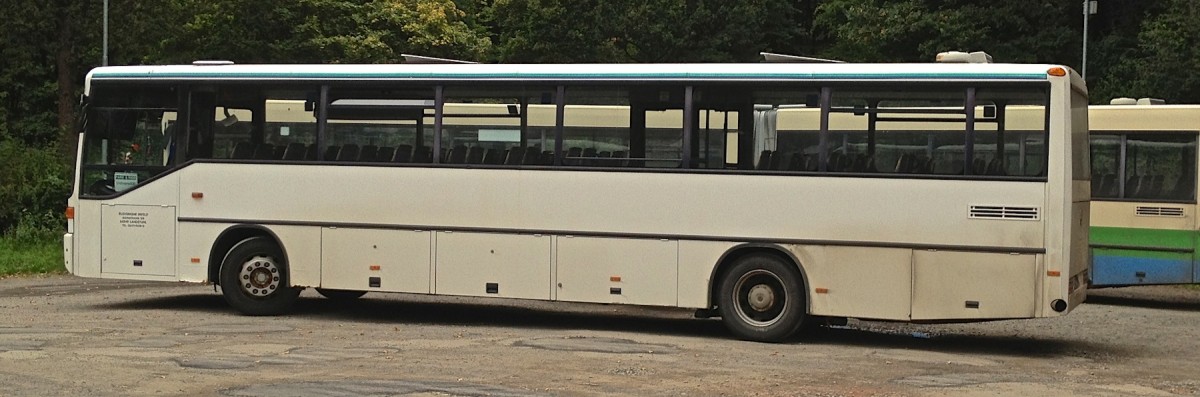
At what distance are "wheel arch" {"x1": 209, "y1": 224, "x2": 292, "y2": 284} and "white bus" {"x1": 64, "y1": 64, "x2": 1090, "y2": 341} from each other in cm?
3

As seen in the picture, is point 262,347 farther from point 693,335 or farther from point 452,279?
point 693,335

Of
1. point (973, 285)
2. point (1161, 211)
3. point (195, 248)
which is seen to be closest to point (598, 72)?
point (973, 285)

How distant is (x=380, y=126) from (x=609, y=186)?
9.01ft

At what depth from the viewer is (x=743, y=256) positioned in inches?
640

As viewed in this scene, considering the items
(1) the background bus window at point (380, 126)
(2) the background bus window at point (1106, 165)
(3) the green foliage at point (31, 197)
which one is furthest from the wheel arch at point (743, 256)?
(3) the green foliage at point (31, 197)

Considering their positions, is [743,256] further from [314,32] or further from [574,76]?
[314,32]

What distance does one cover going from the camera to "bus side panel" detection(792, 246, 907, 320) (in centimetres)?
1553

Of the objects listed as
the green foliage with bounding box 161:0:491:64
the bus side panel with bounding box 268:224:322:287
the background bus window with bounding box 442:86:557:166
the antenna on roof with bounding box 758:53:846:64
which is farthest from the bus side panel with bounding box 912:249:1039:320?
the green foliage with bounding box 161:0:491:64

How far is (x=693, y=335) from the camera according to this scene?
16.7m

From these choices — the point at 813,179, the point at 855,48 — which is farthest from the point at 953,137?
the point at 855,48

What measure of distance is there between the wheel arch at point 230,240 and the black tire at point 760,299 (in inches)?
200

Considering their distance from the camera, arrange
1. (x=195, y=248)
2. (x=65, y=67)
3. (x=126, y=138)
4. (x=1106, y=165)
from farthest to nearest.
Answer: (x=65, y=67) → (x=1106, y=165) → (x=126, y=138) → (x=195, y=248)

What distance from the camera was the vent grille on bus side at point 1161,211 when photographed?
20.3 m

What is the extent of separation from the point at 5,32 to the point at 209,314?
34862mm
